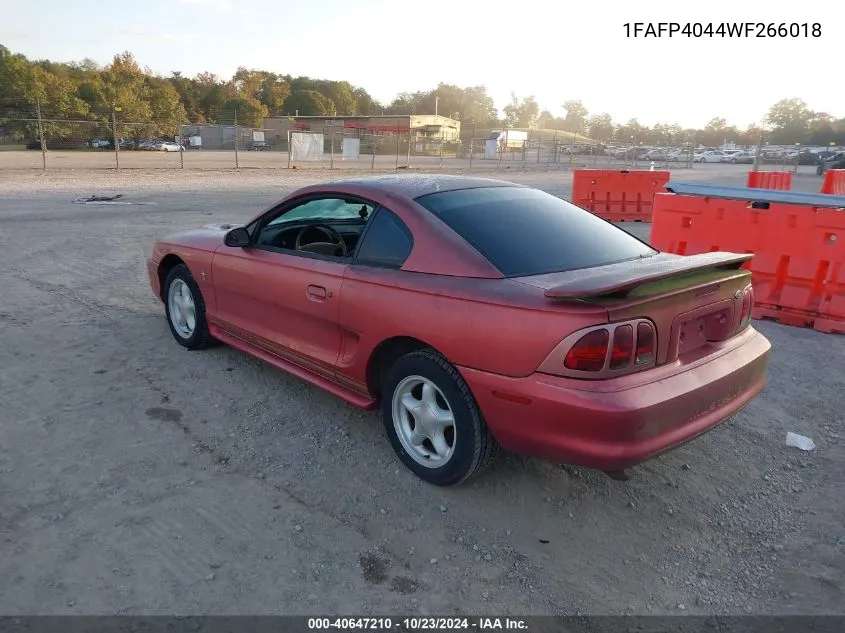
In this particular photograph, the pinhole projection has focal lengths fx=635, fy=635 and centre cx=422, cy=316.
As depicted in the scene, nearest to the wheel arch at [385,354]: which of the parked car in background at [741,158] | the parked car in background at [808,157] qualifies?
the parked car in background at [808,157]

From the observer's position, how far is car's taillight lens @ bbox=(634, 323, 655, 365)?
2.67m

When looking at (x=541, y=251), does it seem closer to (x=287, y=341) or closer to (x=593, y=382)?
(x=593, y=382)

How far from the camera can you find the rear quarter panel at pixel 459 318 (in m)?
2.64

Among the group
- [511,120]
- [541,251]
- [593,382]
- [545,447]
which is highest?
[511,120]

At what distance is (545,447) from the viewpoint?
2.71 meters

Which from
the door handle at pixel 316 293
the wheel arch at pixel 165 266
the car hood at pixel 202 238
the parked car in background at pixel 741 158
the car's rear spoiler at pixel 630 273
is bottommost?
the wheel arch at pixel 165 266

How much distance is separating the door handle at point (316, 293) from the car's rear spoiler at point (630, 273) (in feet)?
4.58

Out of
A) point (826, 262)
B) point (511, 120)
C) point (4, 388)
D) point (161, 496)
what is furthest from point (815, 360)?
point (511, 120)

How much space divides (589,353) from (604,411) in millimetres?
237

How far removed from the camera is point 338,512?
118 inches

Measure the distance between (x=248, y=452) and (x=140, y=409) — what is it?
37.7 inches

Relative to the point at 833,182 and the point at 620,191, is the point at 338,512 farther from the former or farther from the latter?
the point at 620,191

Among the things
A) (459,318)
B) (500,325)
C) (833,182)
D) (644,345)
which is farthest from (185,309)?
(833,182)

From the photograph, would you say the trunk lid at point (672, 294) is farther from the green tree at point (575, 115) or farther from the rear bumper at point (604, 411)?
the green tree at point (575, 115)
